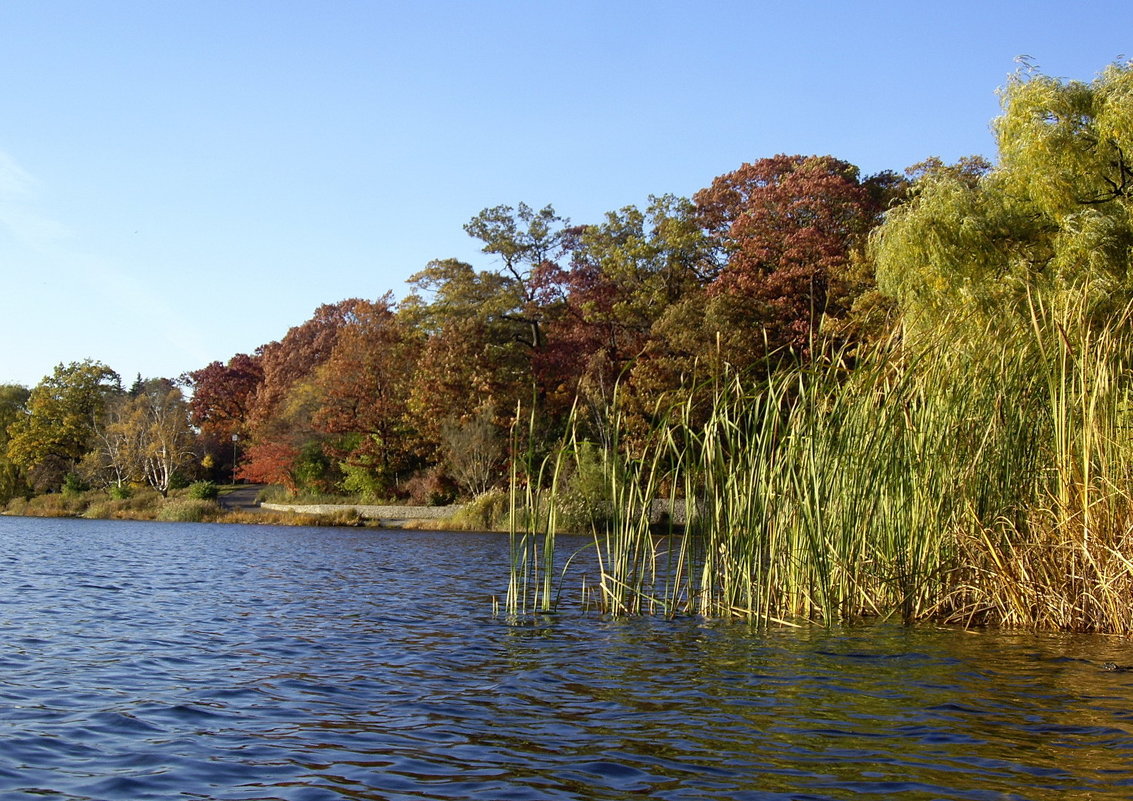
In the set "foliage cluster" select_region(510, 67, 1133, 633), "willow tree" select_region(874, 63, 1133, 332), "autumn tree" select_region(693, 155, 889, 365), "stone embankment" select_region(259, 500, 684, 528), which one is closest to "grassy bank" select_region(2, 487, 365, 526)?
"stone embankment" select_region(259, 500, 684, 528)

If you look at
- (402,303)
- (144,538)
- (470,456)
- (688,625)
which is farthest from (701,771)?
(402,303)

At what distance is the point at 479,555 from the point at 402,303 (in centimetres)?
2589

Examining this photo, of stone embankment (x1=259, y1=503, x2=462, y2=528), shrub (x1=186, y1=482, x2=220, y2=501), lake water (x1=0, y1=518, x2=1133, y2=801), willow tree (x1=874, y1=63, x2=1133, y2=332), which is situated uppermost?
willow tree (x1=874, y1=63, x2=1133, y2=332)

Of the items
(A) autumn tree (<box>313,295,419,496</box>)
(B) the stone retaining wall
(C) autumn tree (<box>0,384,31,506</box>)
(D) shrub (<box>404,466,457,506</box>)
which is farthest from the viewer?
(C) autumn tree (<box>0,384,31,506</box>)

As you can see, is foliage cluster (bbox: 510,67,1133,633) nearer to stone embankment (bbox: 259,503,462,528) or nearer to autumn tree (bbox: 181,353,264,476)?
stone embankment (bbox: 259,503,462,528)

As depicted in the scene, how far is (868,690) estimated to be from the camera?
6387 millimetres

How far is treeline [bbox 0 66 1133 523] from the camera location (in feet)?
58.9

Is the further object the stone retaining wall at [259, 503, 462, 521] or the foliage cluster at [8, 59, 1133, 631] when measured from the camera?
the stone retaining wall at [259, 503, 462, 521]

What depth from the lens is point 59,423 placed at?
56.5 metres

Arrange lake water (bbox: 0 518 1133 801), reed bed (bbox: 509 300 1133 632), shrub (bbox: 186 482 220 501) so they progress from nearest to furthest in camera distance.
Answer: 1. lake water (bbox: 0 518 1133 801)
2. reed bed (bbox: 509 300 1133 632)
3. shrub (bbox: 186 482 220 501)

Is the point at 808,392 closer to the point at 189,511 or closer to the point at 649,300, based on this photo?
the point at 649,300

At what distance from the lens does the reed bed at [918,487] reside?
26.7ft

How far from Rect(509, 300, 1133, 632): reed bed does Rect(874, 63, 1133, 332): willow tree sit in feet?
29.3

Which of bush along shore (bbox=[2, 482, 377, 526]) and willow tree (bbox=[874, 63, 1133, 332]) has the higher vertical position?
willow tree (bbox=[874, 63, 1133, 332])
